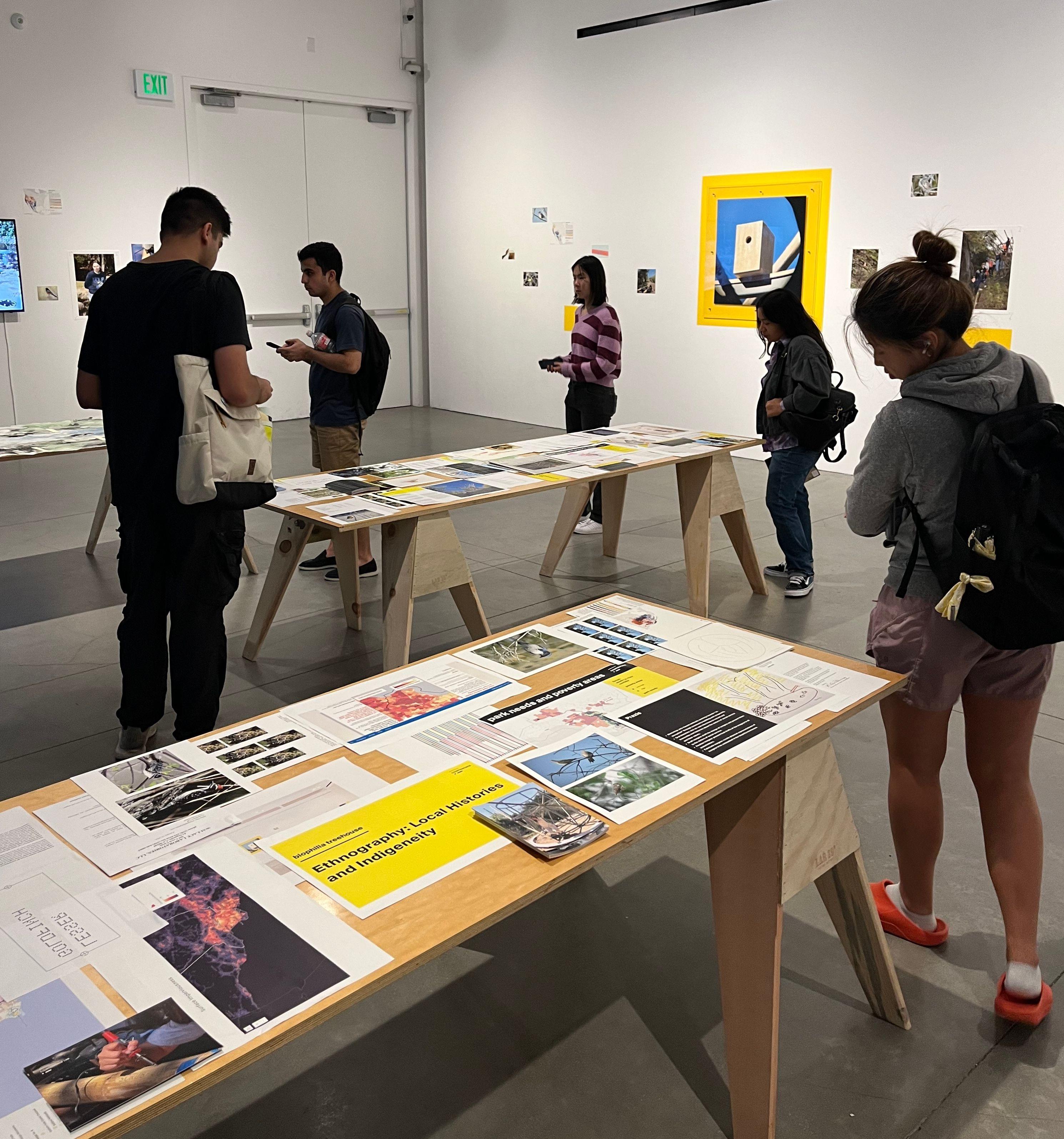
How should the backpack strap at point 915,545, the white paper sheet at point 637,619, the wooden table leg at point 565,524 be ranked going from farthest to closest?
the wooden table leg at point 565,524
the white paper sheet at point 637,619
the backpack strap at point 915,545

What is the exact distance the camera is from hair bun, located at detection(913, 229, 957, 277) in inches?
75.0

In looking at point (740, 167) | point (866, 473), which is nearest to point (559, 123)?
point (740, 167)

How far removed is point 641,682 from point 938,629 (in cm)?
57

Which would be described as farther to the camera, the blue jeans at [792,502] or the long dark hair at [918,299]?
the blue jeans at [792,502]

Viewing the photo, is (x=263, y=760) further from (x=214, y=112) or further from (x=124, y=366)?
(x=214, y=112)

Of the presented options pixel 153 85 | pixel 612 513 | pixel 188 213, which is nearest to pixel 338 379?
pixel 612 513

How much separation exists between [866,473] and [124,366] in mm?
1897

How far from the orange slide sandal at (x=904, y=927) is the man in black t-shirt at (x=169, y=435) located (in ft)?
6.05

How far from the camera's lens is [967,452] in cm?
186

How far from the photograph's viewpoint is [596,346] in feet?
17.9

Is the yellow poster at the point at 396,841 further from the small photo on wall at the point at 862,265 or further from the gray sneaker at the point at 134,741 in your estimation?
the small photo on wall at the point at 862,265

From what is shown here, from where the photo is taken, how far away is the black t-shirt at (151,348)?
8.75 ft

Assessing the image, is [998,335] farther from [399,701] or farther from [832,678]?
[399,701]

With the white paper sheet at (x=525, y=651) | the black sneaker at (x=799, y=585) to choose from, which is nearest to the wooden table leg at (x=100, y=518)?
the black sneaker at (x=799, y=585)
